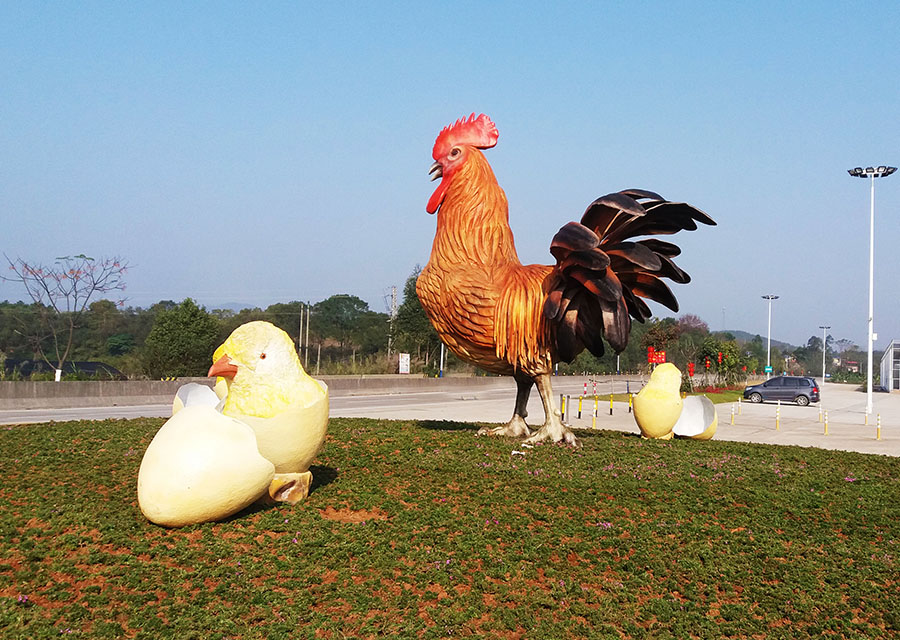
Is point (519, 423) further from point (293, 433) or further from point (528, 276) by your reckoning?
point (293, 433)

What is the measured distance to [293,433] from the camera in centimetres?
610

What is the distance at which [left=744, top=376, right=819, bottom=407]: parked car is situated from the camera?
3291cm

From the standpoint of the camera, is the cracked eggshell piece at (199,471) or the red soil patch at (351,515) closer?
the cracked eggshell piece at (199,471)

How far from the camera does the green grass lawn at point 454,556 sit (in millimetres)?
4805

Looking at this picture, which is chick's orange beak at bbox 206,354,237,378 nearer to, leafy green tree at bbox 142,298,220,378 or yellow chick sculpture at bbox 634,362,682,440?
yellow chick sculpture at bbox 634,362,682,440

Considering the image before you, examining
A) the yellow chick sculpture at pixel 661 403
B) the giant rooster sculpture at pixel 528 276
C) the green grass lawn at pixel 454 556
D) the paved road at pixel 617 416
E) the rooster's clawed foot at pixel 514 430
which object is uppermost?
the giant rooster sculpture at pixel 528 276

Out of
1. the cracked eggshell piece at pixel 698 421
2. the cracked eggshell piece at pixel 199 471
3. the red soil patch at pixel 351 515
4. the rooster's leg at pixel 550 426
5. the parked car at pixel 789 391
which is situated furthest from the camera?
the parked car at pixel 789 391

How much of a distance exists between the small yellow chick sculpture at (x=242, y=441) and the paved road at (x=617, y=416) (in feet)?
38.2

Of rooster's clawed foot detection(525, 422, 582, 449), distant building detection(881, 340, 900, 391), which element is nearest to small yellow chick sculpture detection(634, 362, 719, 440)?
rooster's clawed foot detection(525, 422, 582, 449)

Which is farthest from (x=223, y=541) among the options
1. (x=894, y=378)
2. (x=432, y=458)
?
(x=894, y=378)

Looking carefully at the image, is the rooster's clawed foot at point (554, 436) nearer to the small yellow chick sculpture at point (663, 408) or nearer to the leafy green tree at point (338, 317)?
the small yellow chick sculpture at point (663, 408)

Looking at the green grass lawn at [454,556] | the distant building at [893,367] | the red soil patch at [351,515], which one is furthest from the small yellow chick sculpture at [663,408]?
the distant building at [893,367]

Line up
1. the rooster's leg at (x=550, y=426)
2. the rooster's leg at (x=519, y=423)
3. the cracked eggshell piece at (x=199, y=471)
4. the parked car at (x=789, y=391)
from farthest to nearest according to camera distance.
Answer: the parked car at (x=789, y=391) → the rooster's leg at (x=519, y=423) → the rooster's leg at (x=550, y=426) → the cracked eggshell piece at (x=199, y=471)

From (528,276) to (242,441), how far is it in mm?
5066
